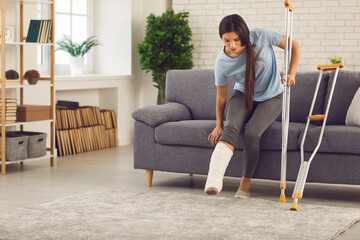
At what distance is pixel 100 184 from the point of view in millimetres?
4645

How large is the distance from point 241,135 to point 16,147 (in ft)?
6.74

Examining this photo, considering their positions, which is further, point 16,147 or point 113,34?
point 113,34

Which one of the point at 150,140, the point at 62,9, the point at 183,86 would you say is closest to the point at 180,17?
the point at 62,9

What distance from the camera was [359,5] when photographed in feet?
21.9

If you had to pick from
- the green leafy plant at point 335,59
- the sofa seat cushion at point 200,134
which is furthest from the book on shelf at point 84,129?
the green leafy plant at point 335,59

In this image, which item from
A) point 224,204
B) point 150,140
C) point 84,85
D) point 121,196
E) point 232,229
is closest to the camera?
point 232,229

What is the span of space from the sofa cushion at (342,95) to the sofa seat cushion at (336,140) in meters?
0.40

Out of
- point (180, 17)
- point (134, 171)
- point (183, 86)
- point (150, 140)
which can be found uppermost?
point (180, 17)

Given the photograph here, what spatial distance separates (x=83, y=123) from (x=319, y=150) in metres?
3.21

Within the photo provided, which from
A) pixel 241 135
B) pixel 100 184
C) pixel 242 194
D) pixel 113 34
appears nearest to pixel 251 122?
pixel 241 135

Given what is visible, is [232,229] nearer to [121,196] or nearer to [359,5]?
[121,196]

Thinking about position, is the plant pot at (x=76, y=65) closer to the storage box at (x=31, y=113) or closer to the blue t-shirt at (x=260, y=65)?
the storage box at (x=31, y=113)

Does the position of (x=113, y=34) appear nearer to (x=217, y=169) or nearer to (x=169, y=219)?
(x=217, y=169)

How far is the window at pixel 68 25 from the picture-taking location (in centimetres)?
672
